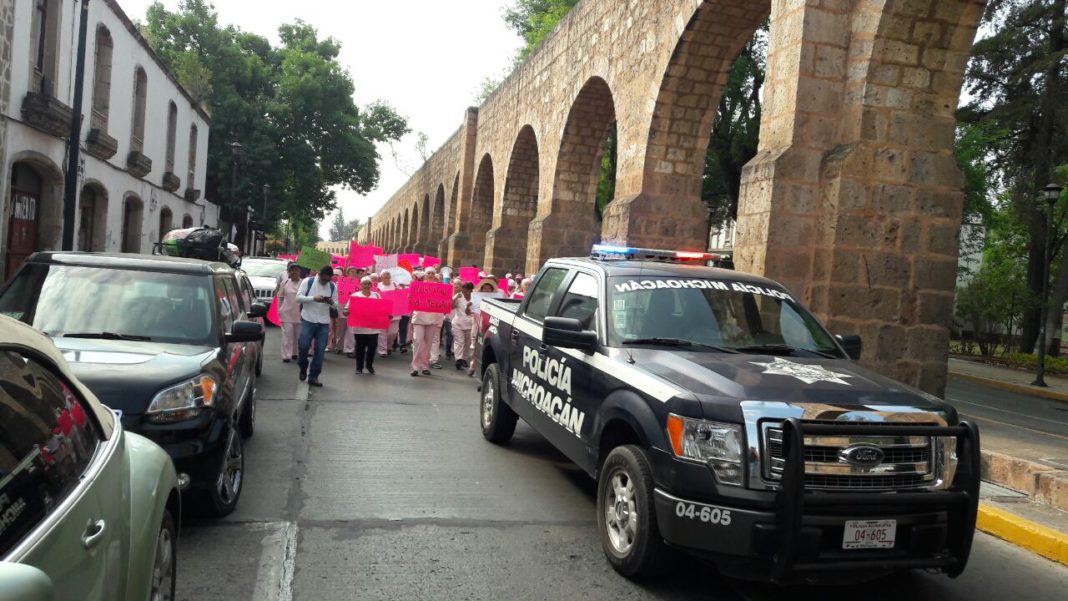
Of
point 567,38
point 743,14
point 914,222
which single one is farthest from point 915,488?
point 567,38

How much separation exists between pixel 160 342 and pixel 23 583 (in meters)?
3.75

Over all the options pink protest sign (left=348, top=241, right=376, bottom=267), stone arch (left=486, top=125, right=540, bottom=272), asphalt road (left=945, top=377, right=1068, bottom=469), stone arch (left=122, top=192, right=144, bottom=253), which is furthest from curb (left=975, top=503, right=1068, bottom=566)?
stone arch (left=122, top=192, right=144, bottom=253)

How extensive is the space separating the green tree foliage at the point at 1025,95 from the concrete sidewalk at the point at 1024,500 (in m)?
20.2

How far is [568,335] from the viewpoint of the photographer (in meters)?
4.96

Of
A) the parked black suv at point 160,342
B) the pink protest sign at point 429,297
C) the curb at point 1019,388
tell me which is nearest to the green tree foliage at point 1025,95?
the curb at point 1019,388

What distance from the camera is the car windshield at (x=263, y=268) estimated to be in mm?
19219

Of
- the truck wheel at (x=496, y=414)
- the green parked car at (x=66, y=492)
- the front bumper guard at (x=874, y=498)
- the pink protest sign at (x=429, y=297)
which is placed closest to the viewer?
the green parked car at (x=66, y=492)

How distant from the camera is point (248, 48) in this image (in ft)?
→ 121

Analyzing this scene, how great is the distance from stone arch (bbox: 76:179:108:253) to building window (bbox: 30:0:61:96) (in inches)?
148

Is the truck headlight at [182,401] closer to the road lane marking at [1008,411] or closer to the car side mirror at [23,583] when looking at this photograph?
the car side mirror at [23,583]

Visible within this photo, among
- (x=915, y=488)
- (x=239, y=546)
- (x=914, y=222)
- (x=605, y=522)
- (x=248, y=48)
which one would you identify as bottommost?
(x=239, y=546)

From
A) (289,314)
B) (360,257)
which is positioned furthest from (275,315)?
(360,257)

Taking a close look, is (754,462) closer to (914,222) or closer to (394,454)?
(394,454)

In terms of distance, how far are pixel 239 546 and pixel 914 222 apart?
7805 mm
